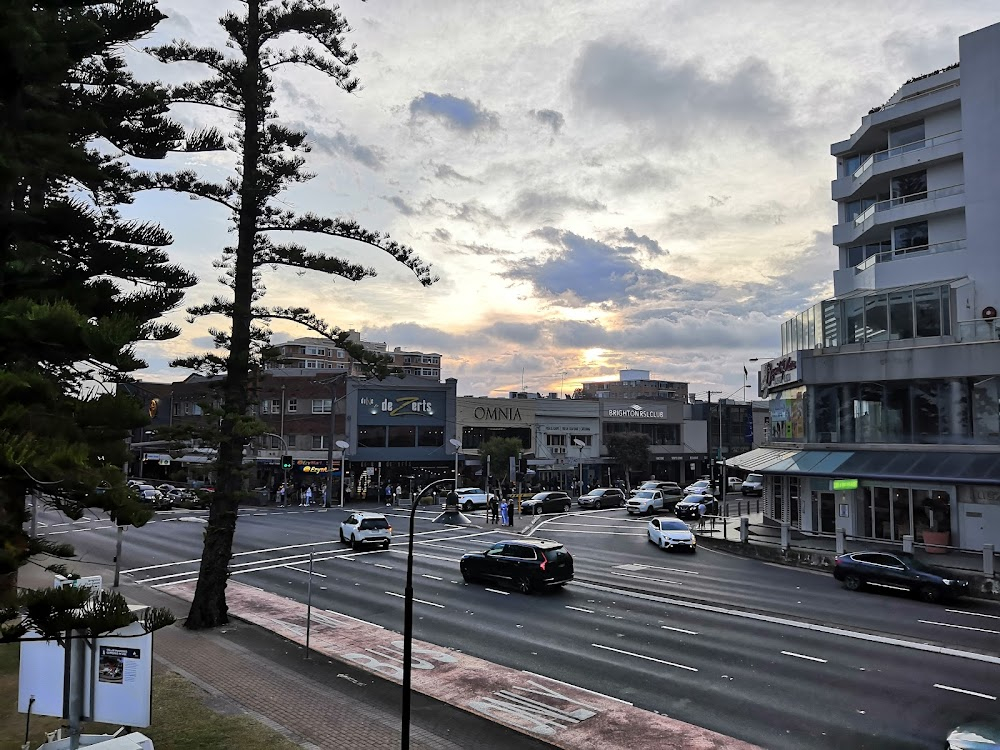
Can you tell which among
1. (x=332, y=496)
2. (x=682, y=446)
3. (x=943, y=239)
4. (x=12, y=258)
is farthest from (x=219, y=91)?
(x=682, y=446)

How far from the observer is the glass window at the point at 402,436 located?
6525cm

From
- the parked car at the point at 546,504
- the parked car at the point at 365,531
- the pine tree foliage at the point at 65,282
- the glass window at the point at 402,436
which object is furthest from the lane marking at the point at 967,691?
the glass window at the point at 402,436

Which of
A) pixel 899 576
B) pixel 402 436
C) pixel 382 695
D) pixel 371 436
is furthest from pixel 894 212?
pixel 371 436

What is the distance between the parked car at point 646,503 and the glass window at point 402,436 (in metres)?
23.3

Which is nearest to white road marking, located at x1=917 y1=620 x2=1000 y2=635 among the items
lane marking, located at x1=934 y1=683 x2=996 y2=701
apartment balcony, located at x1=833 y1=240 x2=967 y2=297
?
lane marking, located at x1=934 y1=683 x2=996 y2=701

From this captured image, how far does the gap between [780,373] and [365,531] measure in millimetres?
25379

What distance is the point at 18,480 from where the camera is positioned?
7094 mm

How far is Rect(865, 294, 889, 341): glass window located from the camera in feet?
112

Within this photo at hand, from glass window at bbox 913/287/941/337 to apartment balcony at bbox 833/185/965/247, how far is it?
6.05 m

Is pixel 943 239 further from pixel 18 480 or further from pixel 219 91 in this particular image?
pixel 18 480

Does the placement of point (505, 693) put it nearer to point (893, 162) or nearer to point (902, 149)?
point (893, 162)

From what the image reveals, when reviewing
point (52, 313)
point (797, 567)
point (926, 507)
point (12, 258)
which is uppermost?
point (12, 258)

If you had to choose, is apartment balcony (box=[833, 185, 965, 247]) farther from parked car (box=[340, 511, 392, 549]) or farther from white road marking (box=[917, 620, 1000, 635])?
parked car (box=[340, 511, 392, 549])

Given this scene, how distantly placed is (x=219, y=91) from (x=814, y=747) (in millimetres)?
21185
